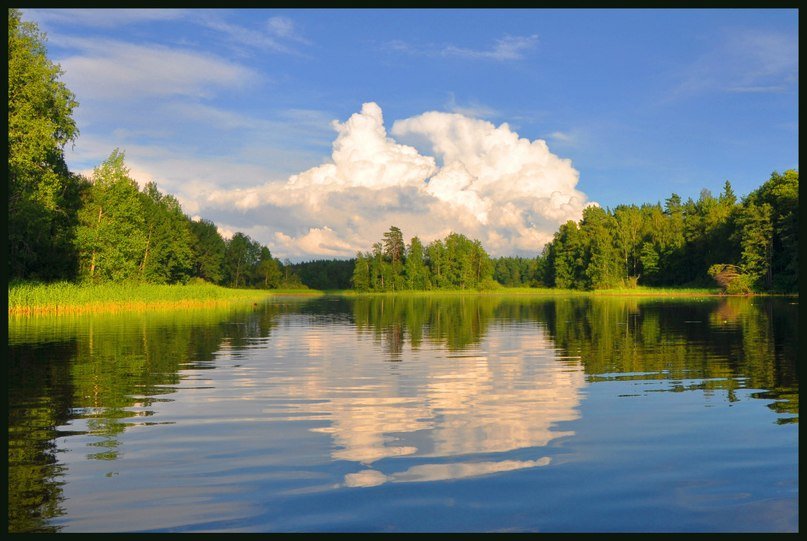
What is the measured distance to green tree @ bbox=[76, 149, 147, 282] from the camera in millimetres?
82125

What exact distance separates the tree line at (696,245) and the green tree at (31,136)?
380ft

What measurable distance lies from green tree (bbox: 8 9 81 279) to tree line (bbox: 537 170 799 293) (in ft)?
380

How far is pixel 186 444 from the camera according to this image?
41.4ft

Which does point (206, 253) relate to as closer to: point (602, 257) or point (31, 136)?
point (602, 257)

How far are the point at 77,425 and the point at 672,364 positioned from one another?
21.3 metres

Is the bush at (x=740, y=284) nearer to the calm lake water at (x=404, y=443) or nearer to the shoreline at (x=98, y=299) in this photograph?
the shoreline at (x=98, y=299)

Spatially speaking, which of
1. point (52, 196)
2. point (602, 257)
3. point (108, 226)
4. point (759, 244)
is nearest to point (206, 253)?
point (108, 226)

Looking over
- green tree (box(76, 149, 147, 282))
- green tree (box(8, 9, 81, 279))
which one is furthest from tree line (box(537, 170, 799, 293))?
green tree (box(8, 9, 81, 279))

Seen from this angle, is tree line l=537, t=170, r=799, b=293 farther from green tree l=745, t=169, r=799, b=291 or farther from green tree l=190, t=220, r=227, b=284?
green tree l=190, t=220, r=227, b=284

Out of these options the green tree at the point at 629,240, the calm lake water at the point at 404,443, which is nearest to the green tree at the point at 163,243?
the calm lake water at the point at 404,443

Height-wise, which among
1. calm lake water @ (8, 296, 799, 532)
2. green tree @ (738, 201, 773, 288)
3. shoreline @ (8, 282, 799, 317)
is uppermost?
green tree @ (738, 201, 773, 288)

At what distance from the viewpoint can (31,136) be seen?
5459 centimetres

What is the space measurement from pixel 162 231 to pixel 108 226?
66156mm
